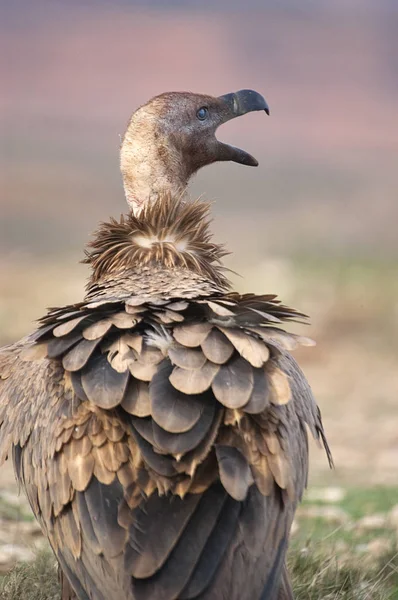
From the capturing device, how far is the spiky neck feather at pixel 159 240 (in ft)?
17.2

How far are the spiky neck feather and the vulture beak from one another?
0.99 metres

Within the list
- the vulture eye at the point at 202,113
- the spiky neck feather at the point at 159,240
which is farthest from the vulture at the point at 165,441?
the vulture eye at the point at 202,113

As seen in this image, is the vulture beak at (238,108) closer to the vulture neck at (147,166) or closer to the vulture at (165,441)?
the vulture neck at (147,166)

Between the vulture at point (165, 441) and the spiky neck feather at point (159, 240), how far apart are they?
0.53 metres

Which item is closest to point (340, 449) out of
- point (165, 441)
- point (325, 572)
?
point (325, 572)

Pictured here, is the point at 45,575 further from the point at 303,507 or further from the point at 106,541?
the point at 303,507

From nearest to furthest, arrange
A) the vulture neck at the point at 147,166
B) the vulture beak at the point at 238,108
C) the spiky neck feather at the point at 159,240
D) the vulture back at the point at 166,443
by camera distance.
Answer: the vulture back at the point at 166,443, the spiky neck feather at the point at 159,240, the vulture neck at the point at 147,166, the vulture beak at the point at 238,108

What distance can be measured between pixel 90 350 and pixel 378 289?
13.4 m

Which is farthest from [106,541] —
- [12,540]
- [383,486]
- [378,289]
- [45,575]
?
[378,289]

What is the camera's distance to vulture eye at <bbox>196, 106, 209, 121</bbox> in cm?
629

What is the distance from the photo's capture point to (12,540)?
22.2ft

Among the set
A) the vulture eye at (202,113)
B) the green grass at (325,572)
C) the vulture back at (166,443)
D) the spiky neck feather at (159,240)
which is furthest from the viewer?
the vulture eye at (202,113)

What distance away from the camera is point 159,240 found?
5.35m

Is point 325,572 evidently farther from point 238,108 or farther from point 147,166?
point 238,108
